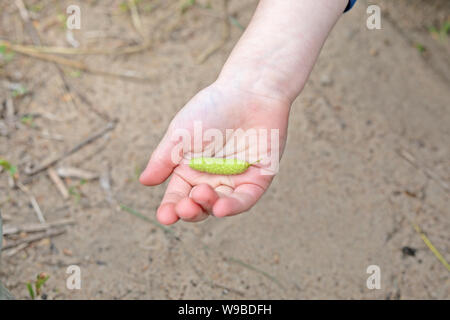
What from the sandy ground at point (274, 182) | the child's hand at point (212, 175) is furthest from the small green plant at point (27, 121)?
the child's hand at point (212, 175)

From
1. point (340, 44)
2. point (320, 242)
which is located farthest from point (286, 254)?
point (340, 44)

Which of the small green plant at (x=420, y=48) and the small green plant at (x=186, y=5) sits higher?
the small green plant at (x=186, y=5)

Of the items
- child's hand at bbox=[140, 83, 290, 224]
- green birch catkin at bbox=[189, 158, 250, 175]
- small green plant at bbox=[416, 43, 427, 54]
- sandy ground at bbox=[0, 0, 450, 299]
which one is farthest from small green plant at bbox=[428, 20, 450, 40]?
green birch catkin at bbox=[189, 158, 250, 175]

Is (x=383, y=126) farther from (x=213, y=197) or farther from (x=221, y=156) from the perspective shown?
(x=213, y=197)

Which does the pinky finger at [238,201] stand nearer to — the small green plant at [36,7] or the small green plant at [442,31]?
the small green plant at [36,7]

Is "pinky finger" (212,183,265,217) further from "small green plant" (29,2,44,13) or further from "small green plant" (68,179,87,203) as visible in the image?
"small green plant" (29,2,44,13)
